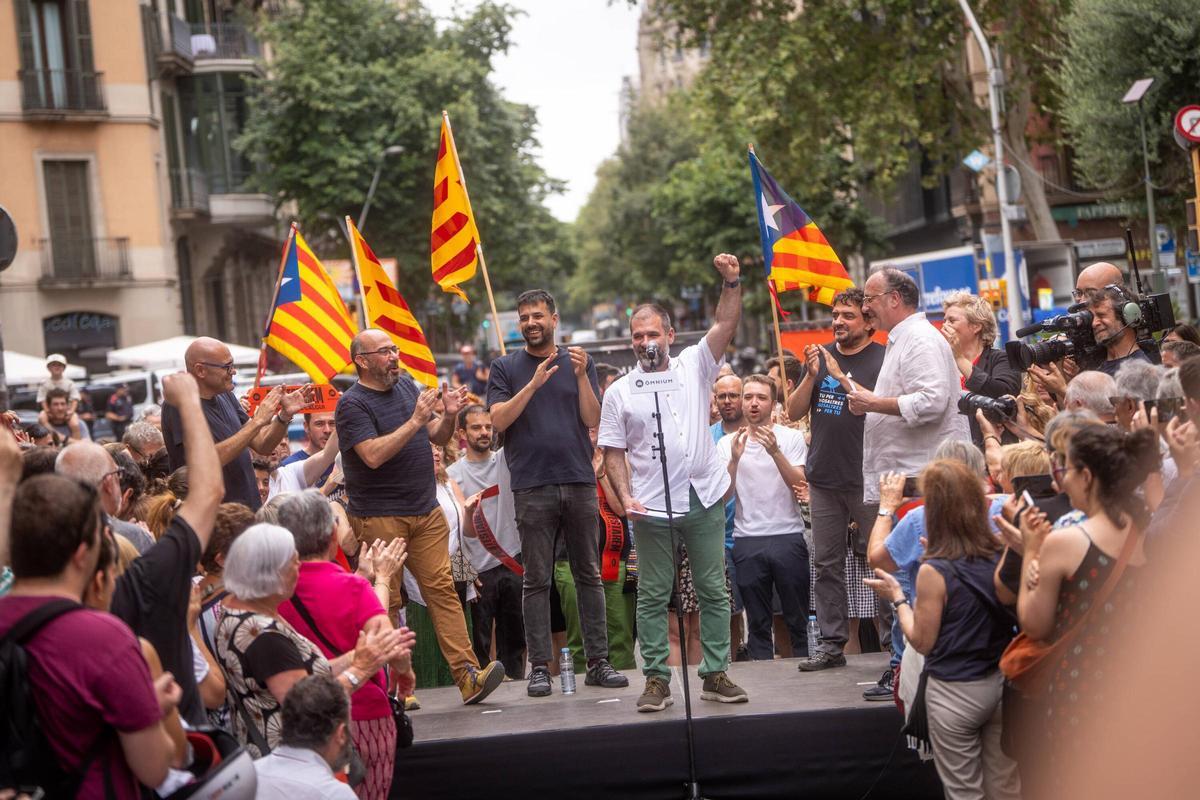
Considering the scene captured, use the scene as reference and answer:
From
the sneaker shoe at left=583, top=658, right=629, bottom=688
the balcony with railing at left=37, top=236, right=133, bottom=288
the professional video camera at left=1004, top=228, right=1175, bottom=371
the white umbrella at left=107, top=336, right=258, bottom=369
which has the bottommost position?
the sneaker shoe at left=583, top=658, right=629, bottom=688

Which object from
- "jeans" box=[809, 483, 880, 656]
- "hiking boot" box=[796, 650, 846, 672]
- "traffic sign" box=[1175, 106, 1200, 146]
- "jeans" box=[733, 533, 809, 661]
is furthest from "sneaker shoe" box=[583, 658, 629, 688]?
"traffic sign" box=[1175, 106, 1200, 146]

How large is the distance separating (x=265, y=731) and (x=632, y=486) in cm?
293

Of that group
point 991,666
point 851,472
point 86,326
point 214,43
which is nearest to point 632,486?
point 851,472

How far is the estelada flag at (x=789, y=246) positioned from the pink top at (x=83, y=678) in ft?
22.0

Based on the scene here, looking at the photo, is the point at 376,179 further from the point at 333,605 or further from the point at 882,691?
the point at 333,605

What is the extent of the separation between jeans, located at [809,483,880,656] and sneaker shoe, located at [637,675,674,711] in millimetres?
1132

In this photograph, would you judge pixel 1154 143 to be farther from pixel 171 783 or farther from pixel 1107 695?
pixel 171 783

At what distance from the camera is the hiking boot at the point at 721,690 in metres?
7.42

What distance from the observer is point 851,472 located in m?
8.04

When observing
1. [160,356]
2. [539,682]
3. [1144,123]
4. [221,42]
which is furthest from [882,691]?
[221,42]

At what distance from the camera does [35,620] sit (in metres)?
3.74

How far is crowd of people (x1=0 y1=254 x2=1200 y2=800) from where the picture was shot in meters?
4.29

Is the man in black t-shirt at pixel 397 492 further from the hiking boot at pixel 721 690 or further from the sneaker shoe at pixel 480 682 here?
the hiking boot at pixel 721 690

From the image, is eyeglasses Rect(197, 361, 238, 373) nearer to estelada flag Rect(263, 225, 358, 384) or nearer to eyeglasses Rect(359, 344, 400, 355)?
eyeglasses Rect(359, 344, 400, 355)
